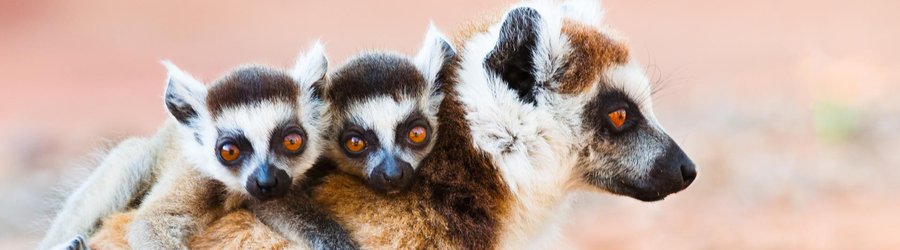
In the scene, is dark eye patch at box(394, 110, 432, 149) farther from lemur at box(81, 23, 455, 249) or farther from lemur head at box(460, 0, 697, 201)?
lemur head at box(460, 0, 697, 201)

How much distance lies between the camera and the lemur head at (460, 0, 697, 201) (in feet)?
13.5

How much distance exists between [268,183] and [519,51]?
1117mm

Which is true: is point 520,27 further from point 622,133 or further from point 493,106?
point 622,133

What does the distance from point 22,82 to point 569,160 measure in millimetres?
16166

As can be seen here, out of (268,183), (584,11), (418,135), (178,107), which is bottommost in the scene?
(268,183)

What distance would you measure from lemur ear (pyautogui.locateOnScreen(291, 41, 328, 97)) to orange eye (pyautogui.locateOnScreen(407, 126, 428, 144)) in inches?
21.9

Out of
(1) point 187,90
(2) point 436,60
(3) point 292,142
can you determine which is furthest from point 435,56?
(1) point 187,90

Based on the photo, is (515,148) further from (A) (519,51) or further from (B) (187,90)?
(B) (187,90)

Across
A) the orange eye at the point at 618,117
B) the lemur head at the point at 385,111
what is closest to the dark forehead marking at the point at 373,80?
the lemur head at the point at 385,111

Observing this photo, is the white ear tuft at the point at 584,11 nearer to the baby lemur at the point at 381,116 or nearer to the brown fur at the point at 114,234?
the baby lemur at the point at 381,116

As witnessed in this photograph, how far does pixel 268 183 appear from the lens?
4.00 m

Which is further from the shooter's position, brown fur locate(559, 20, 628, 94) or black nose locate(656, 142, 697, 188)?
black nose locate(656, 142, 697, 188)

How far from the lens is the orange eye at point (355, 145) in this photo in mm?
4164

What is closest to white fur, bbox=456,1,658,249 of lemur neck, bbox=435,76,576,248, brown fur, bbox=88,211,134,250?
lemur neck, bbox=435,76,576,248
